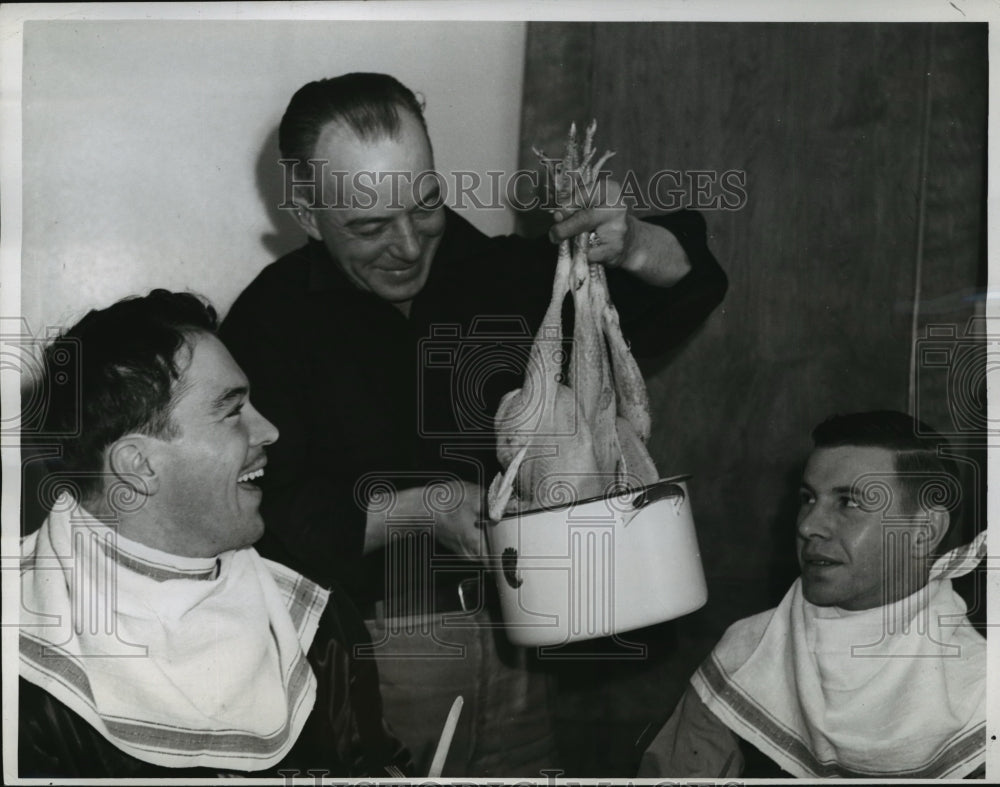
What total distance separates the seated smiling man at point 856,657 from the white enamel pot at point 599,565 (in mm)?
129

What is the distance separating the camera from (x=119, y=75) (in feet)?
4.01

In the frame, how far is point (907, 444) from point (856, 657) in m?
0.25

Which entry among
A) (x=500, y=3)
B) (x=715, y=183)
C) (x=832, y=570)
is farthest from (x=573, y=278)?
(x=832, y=570)

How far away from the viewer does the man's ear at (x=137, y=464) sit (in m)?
1.16

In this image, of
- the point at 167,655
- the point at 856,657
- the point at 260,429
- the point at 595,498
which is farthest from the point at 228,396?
the point at 856,657

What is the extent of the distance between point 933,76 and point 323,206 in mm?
746

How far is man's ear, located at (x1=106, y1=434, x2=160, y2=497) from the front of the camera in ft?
3.79

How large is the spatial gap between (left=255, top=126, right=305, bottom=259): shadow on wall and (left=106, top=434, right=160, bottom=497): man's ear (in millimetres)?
265

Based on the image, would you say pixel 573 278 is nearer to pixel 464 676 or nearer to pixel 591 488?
pixel 591 488
